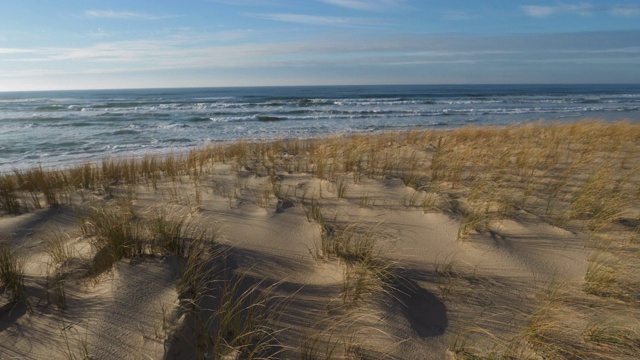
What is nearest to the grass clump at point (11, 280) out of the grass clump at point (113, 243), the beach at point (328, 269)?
the beach at point (328, 269)

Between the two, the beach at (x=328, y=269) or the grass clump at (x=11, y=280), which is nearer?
the beach at (x=328, y=269)

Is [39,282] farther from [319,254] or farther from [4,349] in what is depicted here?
[319,254]

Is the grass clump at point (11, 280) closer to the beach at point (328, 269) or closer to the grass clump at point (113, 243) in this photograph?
the beach at point (328, 269)

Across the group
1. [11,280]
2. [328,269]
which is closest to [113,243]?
[11,280]

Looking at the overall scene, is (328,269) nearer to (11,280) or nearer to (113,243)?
Result: (113,243)

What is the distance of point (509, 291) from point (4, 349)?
10.6ft

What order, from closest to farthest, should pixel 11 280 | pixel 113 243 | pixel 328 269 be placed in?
pixel 11 280, pixel 113 243, pixel 328 269

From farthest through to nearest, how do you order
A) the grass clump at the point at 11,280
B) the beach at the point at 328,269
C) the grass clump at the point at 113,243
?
1. the grass clump at the point at 113,243
2. the grass clump at the point at 11,280
3. the beach at the point at 328,269

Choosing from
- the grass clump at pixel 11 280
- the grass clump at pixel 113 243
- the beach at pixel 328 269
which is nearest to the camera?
the beach at pixel 328 269

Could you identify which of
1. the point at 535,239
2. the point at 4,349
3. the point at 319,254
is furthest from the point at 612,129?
the point at 4,349

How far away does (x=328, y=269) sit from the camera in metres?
3.07

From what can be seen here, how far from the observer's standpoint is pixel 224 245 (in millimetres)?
3369

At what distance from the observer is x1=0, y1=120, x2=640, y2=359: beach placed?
2.21m

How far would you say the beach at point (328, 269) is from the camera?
7.25 ft
